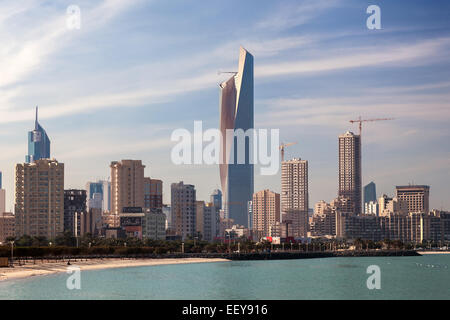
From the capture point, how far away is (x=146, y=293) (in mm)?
104000

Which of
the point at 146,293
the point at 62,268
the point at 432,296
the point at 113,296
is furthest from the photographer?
the point at 62,268

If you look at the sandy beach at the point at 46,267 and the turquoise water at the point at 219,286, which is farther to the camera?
the sandy beach at the point at 46,267

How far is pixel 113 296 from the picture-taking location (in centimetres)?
9675

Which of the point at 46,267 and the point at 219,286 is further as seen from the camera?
the point at 46,267

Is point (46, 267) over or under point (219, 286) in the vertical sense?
over

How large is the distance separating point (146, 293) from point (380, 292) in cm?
3986

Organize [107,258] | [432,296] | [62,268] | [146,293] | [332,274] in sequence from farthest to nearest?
1. [107,258]
2. [332,274]
3. [62,268]
4. [432,296]
5. [146,293]

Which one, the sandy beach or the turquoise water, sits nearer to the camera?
the turquoise water
